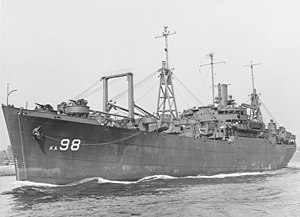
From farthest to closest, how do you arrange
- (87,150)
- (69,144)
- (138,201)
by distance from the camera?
(87,150), (69,144), (138,201)

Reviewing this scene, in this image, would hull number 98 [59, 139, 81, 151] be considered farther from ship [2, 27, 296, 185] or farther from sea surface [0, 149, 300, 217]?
sea surface [0, 149, 300, 217]

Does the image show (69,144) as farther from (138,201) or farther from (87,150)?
(138,201)

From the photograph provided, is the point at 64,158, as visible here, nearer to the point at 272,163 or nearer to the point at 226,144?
the point at 226,144

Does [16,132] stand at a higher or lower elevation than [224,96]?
lower

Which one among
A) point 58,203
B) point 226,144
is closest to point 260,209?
point 58,203

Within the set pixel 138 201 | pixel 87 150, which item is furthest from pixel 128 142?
pixel 138 201

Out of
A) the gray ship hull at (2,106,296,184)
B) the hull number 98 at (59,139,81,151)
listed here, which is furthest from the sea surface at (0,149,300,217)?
the hull number 98 at (59,139,81,151)

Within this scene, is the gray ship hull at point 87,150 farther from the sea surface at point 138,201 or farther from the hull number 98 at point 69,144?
the sea surface at point 138,201
